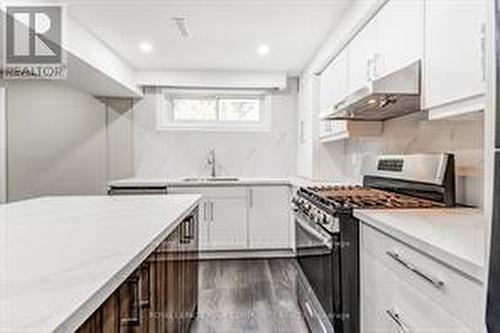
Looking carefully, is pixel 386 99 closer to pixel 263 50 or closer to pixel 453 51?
pixel 453 51

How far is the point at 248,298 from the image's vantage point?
3.11m

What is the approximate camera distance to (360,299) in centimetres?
174

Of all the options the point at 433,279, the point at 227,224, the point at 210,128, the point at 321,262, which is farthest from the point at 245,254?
the point at 433,279

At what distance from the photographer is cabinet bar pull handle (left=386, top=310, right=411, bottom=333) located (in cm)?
128

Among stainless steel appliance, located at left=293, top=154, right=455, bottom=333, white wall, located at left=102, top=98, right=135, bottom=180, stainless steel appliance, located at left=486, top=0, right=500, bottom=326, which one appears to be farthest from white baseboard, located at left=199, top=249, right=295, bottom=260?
stainless steel appliance, located at left=486, top=0, right=500, bottom=326

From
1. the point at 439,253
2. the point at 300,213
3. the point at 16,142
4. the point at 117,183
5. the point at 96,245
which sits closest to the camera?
the point at 439,253

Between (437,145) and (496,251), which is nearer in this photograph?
(496,251)

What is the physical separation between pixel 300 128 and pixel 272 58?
1033 millimetres

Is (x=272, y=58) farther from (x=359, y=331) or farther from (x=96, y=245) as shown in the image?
(x=96, y=245)

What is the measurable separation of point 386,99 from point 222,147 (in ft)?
9.89

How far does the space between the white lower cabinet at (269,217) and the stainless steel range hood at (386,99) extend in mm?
1644

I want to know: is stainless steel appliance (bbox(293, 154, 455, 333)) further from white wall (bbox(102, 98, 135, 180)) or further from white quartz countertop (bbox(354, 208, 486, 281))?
white wall (bbox(102, 98, 135, 180))

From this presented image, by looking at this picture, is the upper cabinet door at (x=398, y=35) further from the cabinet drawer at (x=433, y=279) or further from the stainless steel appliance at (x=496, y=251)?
the stainless steel appliance at (x=496, y=251)

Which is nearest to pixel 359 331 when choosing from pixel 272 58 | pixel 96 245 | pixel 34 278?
pixel 96 245
